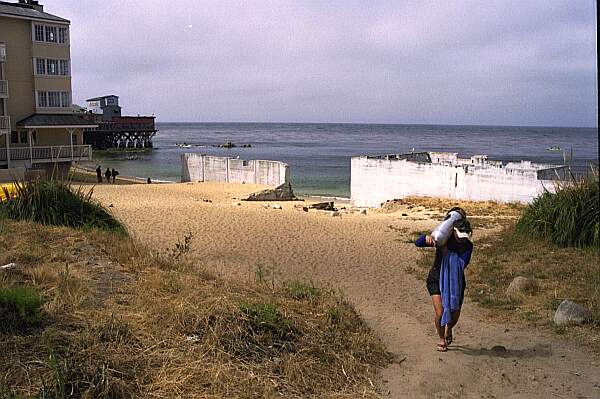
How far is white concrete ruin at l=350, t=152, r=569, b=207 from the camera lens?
78.2 ft

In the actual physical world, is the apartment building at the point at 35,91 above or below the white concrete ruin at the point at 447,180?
above

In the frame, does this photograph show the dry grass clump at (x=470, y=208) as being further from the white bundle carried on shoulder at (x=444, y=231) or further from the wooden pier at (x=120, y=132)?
the wooden pier at (x=120, y=132)

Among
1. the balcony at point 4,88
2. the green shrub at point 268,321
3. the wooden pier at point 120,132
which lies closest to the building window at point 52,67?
the balcony at point 4,88

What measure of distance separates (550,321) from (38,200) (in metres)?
9.22

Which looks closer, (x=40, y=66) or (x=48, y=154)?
(x=48, y=154)

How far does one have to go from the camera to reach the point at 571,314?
7.19 metres

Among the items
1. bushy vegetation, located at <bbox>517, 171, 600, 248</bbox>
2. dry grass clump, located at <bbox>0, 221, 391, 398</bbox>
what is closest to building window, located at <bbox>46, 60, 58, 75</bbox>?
dry grass clump, located at <bbox>0, 221, 391, 398</bbox>

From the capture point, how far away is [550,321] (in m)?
7.38

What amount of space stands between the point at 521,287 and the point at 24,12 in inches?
1275

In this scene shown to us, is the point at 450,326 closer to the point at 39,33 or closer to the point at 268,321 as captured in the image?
the point at 268,321

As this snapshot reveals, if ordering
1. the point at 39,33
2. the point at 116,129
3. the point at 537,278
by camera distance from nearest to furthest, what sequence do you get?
the point at 537,278 → the point at 39,33 → the point at 116,129

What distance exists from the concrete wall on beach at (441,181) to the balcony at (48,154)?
627 inches

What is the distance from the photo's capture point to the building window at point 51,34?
33.6m

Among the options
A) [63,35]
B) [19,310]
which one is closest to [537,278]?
[19,310]
